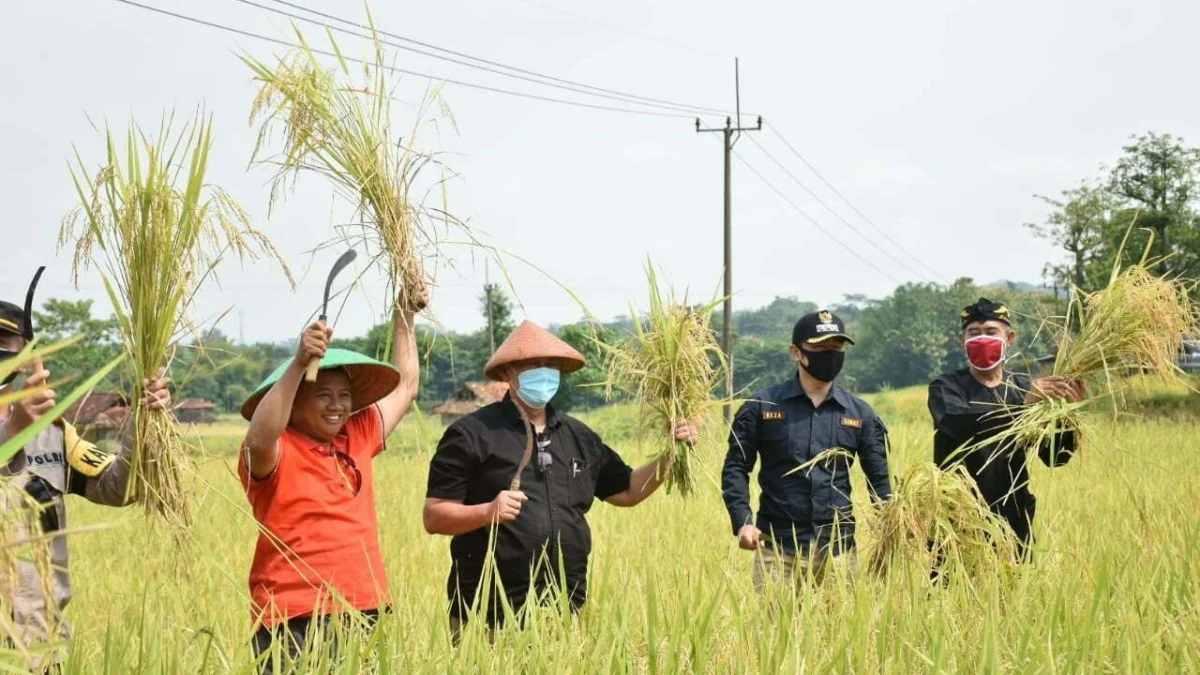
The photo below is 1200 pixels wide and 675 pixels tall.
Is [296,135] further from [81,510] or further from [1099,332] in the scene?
[81,510]

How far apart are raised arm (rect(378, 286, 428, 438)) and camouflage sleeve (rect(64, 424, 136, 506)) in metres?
0.84

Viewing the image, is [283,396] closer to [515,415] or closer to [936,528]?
[515,415]

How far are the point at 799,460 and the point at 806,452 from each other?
0.19 ft

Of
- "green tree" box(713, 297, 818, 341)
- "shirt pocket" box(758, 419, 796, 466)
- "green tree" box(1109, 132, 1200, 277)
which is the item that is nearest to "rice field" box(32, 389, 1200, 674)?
"shirt pocket" box(758, 419, 796, 466)

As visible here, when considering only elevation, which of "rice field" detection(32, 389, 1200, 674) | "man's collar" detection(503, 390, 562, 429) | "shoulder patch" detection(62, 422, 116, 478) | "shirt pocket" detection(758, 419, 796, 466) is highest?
"man's collar" detection(503, 390, 562, 429)

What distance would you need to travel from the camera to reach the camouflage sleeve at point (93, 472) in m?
3.04

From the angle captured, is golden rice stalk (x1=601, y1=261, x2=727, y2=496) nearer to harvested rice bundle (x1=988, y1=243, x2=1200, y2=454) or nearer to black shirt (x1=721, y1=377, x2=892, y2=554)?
black shirt (x1=721, y1=377, x2=892, y2=554)

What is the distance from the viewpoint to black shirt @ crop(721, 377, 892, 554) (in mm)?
4344

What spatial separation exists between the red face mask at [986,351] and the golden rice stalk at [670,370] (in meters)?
1.19

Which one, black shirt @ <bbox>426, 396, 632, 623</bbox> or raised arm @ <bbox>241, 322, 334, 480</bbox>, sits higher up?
raised arm @ <bbox>241, 322, 334, 480</bbox>

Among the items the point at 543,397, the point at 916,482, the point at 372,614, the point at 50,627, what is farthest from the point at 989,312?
the point at 50,627

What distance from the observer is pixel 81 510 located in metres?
12.5

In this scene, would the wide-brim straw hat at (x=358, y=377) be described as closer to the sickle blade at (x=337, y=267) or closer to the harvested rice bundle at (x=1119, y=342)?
the sickle blade at (x=337, y=267)

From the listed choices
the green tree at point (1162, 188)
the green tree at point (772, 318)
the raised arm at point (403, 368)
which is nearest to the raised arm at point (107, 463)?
the raised arm at point (403, 368)
